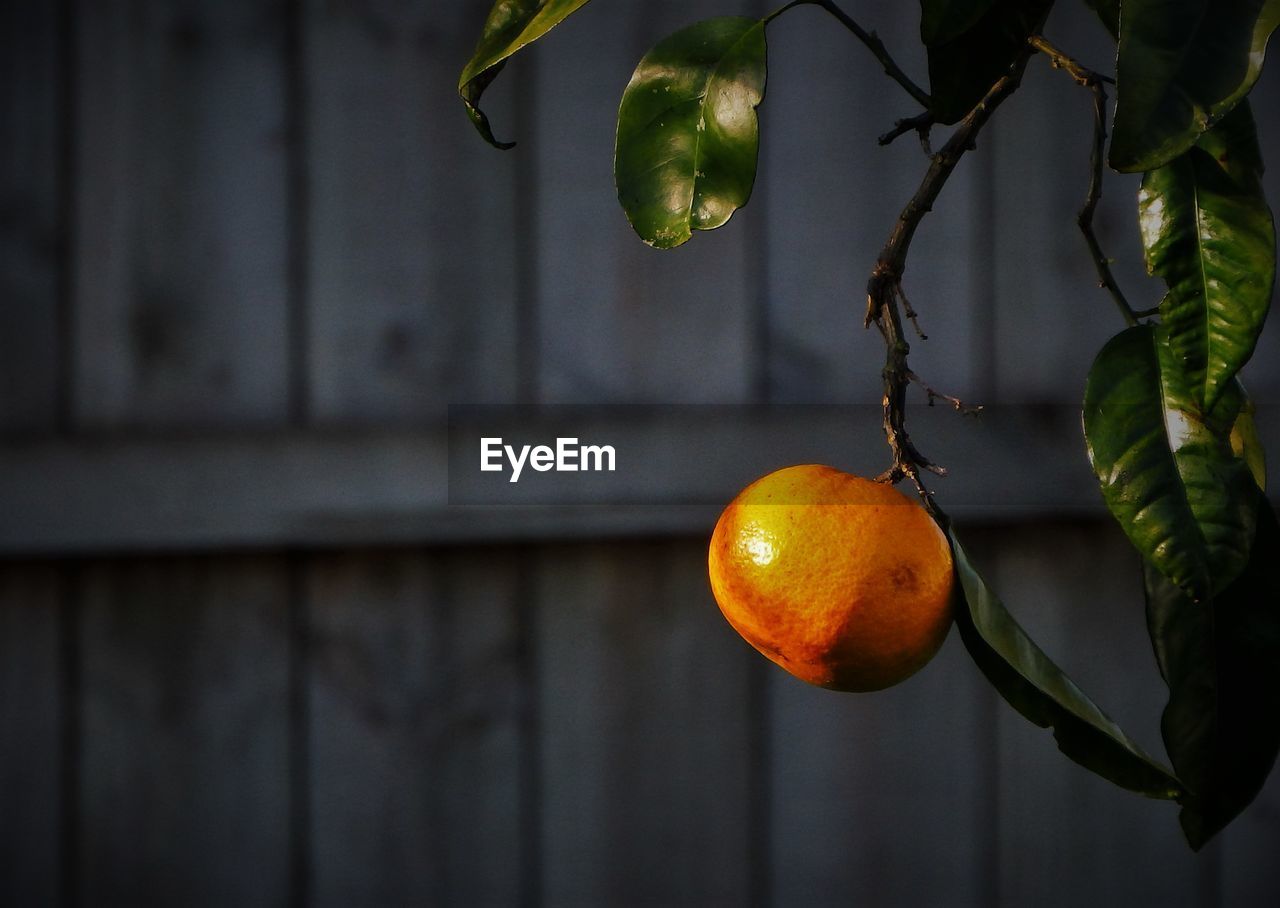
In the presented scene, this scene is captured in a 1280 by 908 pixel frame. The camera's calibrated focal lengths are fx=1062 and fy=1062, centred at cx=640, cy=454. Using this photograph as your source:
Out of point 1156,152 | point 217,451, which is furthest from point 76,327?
point 1156,152

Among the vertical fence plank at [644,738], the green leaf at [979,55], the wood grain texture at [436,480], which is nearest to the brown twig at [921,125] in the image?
the green leaf at [979,55]

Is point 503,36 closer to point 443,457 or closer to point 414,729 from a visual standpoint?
point 443,457

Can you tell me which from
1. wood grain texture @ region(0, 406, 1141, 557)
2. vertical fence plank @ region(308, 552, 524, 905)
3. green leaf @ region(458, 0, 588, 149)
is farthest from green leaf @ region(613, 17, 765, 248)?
vertical fence plank @ region(308, 552, 524, 905)

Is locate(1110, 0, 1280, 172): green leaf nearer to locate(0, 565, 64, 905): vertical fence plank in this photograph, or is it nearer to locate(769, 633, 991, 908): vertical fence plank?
locate(769, 633, 991, 908): vertical fence plank

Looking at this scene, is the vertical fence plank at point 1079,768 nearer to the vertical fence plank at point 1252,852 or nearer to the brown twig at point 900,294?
the vertical fence plank at point 1252,852

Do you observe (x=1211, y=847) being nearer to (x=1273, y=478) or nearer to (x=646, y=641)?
(x=1273, y=478)
